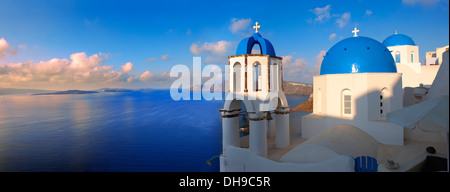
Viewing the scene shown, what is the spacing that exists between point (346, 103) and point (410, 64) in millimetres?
15640

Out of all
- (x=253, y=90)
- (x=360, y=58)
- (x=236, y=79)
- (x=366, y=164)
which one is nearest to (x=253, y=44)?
(x=236, y=79)

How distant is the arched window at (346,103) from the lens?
14.3m

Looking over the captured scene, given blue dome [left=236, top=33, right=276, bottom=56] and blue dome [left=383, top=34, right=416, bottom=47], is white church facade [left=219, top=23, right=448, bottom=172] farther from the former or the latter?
blue dome [left=383, top=34, right=416, bottom=47]

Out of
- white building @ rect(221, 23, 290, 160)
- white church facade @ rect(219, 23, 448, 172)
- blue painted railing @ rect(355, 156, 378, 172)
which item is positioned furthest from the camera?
white building @ rect(221, 23, 290, 160)

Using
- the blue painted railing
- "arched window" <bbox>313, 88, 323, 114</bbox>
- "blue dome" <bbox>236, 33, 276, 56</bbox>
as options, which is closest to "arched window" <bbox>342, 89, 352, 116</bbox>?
"arched window" <bbox>313, 88, 323, 114</bbox>

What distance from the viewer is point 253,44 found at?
1262 centimetres

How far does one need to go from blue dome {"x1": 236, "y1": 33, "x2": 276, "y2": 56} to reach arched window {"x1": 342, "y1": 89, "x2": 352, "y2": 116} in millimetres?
5621

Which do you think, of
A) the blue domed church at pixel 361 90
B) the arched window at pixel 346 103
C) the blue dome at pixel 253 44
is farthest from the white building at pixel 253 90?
the arched window at pixel 346 103

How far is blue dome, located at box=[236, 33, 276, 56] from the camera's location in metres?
12.1
